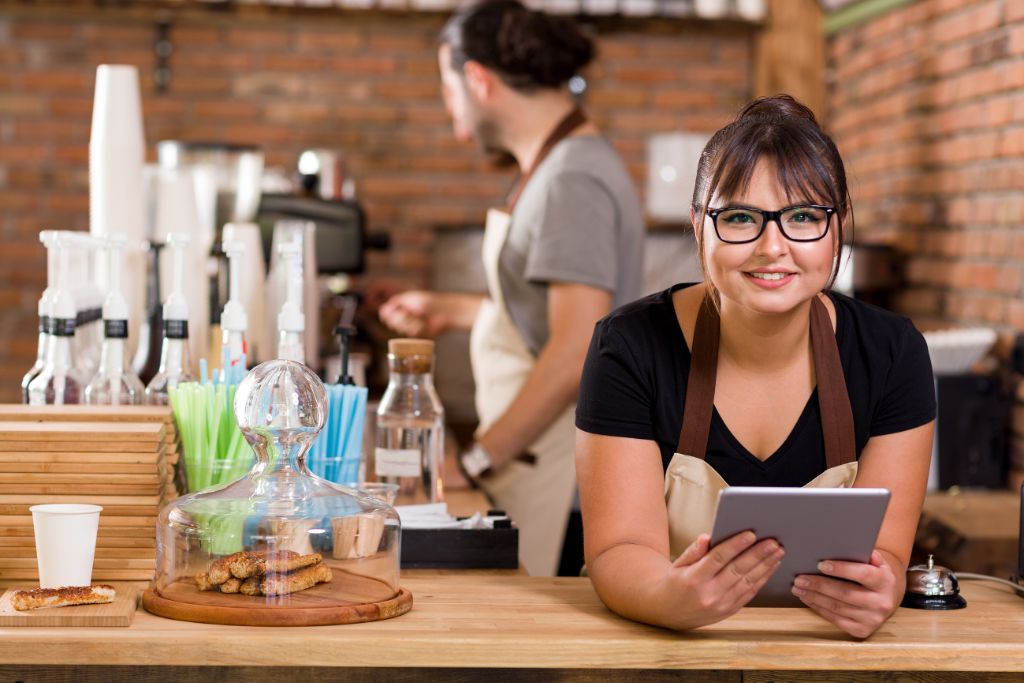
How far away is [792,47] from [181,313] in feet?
13.3

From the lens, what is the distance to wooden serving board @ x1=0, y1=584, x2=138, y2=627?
1.46m

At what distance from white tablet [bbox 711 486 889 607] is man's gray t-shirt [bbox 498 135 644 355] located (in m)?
1.38

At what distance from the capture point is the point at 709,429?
1768 mm

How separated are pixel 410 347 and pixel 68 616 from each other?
99cm

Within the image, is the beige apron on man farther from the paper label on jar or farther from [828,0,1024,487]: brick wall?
[828,0,1024,487]: brick wall

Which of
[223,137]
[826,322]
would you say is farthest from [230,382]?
[223,137]

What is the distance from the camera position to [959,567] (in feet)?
10.0

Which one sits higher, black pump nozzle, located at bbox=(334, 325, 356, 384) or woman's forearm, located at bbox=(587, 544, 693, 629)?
black pump nozzle, located at bbox=(334, 325, 356, 384)

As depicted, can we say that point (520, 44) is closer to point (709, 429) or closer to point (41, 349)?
point (41, 349)

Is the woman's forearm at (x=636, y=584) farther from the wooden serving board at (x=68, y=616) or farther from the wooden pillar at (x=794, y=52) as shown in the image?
the wooden pillar at (x=794, y=52)

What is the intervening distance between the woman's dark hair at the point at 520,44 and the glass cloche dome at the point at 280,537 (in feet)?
4.95

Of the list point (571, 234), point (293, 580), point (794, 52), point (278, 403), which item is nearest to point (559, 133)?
point (571, 234)

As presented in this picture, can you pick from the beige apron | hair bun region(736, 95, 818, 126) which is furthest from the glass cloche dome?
hair bun region(736, 95, 818, 126)

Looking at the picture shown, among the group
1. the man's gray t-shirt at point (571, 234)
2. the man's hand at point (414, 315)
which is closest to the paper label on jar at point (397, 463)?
the man's gray t-shirt at point (571, 234)
